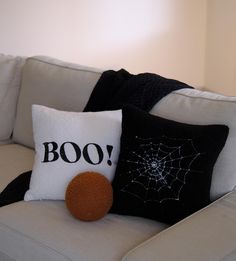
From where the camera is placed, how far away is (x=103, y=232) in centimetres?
127

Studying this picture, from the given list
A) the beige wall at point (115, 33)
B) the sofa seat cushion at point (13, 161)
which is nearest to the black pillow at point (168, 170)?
the sofa seat cushion at point (13, 161)

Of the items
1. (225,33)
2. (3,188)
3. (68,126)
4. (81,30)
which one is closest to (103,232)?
(68,126)

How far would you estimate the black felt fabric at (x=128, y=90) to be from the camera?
5.38 feet

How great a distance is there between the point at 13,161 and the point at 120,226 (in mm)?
770

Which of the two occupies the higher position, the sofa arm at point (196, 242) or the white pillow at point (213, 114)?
the white pillow at point (213, 114)

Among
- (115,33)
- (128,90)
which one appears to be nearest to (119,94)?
(128,90)

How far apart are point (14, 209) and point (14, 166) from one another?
0.43 metres

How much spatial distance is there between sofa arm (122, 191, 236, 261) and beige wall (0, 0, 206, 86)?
1861 millimetres

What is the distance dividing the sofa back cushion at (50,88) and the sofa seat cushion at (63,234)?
0.60 meters

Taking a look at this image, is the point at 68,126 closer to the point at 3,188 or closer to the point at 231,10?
the point at 3,188

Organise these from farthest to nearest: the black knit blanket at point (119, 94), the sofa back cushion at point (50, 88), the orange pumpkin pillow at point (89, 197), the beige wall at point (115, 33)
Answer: the beige wall at point (115, 33) → the sofa back cushion at point (50, 88) → the black knit blanket at point (119, 94) → the orange pumpkin pillow at point (89, 197)

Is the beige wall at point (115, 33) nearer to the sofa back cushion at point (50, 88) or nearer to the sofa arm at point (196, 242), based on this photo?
the sofa back cushion at point (50, 88)

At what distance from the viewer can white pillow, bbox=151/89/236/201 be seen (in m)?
1.38

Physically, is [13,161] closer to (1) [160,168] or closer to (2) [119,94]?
(2) [119,94]
